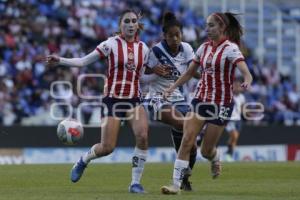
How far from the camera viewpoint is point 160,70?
42.1 feet

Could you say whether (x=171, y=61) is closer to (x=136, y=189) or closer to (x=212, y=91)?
(x=212, y=91)

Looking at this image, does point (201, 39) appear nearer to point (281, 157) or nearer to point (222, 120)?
point (281, 157)

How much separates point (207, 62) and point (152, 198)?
6.33 feet

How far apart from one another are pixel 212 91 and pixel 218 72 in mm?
257

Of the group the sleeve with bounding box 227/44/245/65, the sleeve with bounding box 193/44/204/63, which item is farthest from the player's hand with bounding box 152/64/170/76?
the sleeve with bounding box 227/44/245/65

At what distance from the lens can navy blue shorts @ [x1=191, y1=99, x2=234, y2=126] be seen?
38.0 feet

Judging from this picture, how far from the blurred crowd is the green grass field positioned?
7.69 m

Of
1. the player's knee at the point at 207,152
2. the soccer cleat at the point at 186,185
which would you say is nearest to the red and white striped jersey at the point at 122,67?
the player's knee at the point at 207,152

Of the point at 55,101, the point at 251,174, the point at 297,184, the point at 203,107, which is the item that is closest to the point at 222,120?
the point at 203,107

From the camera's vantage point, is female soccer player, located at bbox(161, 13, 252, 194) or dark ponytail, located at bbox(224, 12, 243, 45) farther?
dark ponytail, located at bbox(224, 12, 243, 45)

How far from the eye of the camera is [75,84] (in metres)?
26.0

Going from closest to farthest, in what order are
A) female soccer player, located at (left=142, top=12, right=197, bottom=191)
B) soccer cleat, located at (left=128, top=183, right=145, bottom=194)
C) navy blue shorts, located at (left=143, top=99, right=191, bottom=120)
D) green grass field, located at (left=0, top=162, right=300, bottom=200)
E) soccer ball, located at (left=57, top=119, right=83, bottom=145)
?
green grass field, located at (left=0, top=162, right=300, bottom=200) < soccer cleat, located at (left=128, top=183, right=145, bottom=194) < female soccer player, located at (left=142, top=12, right=197, bottom=191) < navy blue shorts, located at (left=143, top=99, right=191, bottom=120) < soccer ball, located at (left=57, top=119, right=83, bottom=145)

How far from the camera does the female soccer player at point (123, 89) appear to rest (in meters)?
12.0

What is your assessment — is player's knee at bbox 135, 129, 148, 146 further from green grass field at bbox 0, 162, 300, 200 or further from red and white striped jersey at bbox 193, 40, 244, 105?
red and white striped jersey at bbox 193, 40, 244, 105
